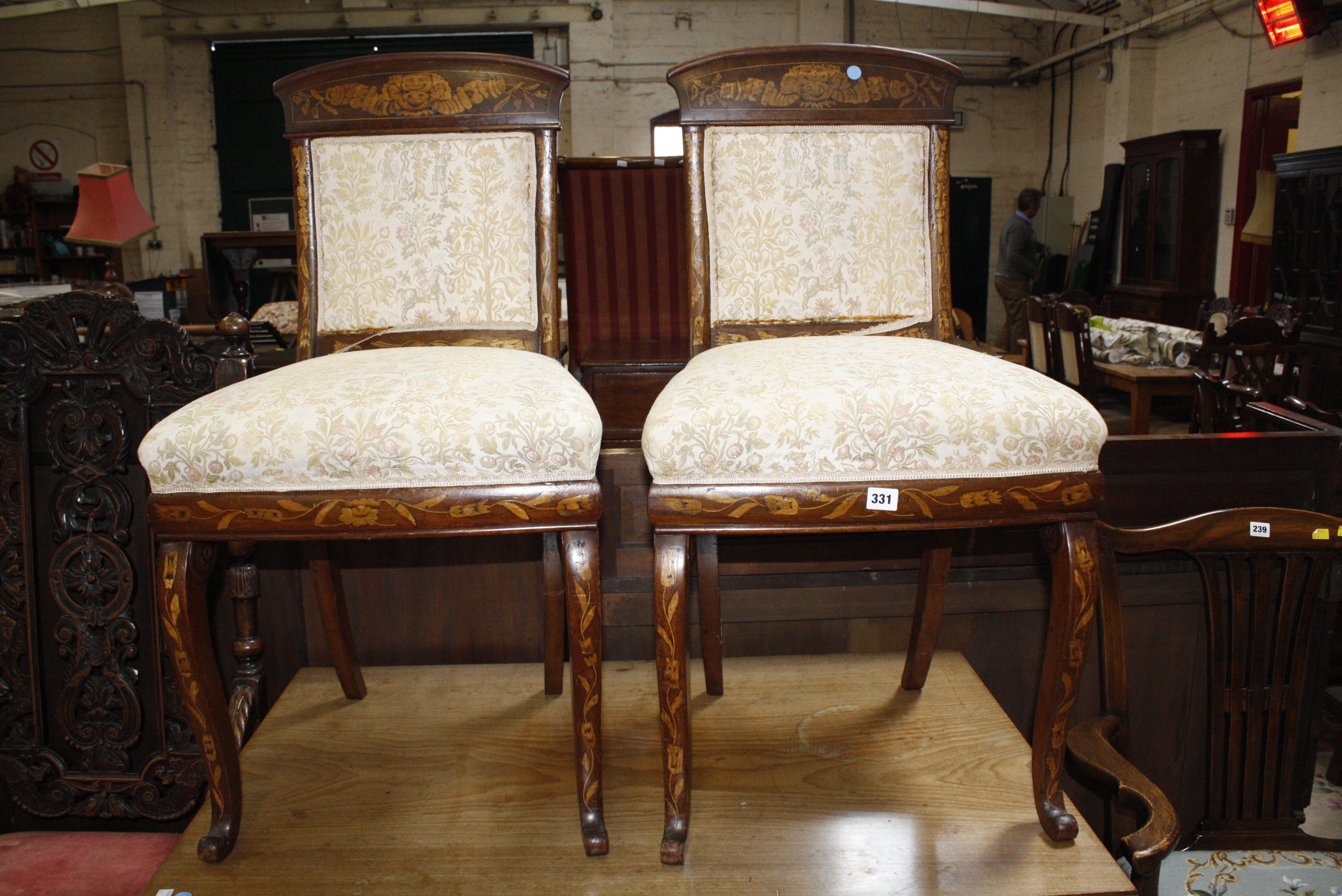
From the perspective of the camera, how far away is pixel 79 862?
4.21 ft

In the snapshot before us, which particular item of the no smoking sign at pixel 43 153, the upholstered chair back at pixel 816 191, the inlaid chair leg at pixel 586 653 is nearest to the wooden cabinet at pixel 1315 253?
the upholstered chair back at pixel 816 191

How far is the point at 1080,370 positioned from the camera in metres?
3.87

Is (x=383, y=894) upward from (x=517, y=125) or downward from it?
downward

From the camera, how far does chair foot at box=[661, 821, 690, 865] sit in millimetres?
985

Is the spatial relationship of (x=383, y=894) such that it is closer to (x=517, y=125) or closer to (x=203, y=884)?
(x=203, y=884)

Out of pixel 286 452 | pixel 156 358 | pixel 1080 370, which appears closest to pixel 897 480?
pixel 286 452

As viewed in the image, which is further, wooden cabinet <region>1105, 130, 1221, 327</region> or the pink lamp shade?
wooden cabinet <region>1105, 130, 1221, 327</region>

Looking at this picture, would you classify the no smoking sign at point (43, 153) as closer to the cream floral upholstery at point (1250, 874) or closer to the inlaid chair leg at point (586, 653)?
the inlaid chair leg at point (586, 653)

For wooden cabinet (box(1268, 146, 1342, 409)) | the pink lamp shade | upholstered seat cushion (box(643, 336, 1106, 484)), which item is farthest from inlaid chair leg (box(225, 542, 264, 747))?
wooden cabinet (box(1268, 146, 1342, 409))

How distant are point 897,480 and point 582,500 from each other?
316 mm

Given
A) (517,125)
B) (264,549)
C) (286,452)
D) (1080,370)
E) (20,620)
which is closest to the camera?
(286,452)

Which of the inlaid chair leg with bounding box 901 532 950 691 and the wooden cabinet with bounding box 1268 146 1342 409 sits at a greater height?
the wooden cabinet with bounding box 1268 146 1342 409

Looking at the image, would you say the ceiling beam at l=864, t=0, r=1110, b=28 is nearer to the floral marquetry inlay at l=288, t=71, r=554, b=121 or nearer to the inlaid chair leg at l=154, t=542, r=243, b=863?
the floral marquetry inlay at l=288, t=71, r=554, b=121

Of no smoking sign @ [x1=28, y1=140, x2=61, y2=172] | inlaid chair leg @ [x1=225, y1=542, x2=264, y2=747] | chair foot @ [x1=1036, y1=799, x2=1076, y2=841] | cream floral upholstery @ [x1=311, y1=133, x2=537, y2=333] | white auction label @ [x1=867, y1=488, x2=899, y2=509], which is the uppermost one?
no smoking sign @ [x1=28, y1=140, x2=61, y2=172]
